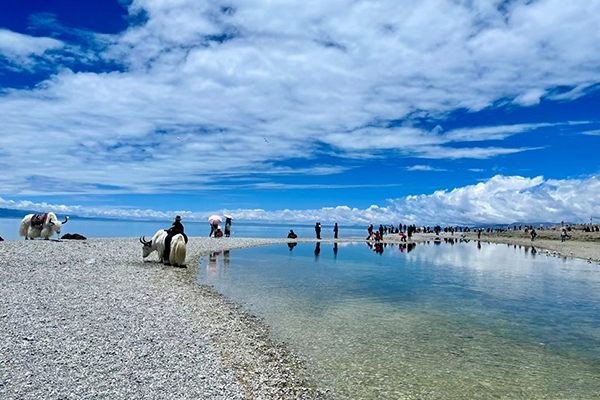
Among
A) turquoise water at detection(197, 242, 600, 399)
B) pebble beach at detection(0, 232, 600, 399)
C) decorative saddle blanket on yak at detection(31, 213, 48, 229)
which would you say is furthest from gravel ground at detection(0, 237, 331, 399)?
decorative saddle blanket on yak at detection(31, 213, 48, 229)

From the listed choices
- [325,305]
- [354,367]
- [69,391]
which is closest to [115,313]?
[69,391]

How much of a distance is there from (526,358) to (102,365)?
31.0 feet

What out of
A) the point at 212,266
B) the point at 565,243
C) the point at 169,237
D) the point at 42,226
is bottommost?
Result: the point at 212,266

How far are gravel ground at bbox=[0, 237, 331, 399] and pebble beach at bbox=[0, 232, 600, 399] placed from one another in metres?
0.02

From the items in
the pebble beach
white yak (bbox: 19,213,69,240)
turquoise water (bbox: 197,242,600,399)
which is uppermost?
white yak (bbox: 19,213,69,240)

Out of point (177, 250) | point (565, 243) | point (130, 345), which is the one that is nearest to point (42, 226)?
point (177, 250)

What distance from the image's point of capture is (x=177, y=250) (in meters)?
22.1

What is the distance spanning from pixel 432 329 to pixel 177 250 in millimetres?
14242

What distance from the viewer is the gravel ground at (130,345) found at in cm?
664

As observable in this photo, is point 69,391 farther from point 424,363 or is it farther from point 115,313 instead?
point 424,363

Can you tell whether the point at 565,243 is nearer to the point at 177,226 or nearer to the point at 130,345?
the point at 177,226

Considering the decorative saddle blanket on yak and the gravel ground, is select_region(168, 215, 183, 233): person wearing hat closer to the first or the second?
the gravel ground

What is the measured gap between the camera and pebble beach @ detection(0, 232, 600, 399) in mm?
6648

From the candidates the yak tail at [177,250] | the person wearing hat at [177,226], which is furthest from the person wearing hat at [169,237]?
the yak tail at [177,250]
